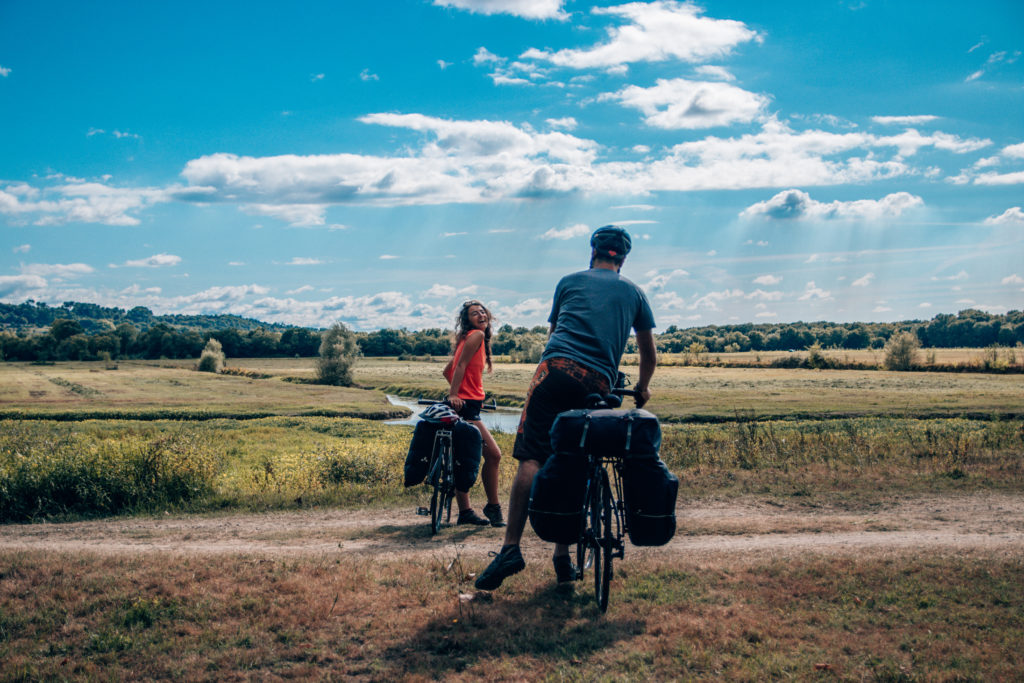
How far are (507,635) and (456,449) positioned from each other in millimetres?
3453

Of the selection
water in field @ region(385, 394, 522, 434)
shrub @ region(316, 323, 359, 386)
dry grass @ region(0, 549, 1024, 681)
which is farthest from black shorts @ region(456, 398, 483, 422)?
shrub @ region(316, 323, 359, 386)

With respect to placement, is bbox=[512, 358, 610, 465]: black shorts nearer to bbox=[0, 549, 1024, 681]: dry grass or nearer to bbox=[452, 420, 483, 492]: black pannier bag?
bbox=[0, 549, 1024, 681]: dry grass

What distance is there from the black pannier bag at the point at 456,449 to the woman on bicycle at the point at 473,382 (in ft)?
0.65

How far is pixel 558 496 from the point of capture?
16.0 ft

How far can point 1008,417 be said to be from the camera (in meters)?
32.1

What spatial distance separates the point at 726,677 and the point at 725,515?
211 inches

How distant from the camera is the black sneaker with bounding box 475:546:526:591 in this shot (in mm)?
5312

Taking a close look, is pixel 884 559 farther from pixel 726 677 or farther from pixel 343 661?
pixel 343 661

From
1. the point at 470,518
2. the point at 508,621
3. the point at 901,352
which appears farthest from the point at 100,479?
the point at 901,352

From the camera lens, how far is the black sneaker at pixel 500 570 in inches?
209

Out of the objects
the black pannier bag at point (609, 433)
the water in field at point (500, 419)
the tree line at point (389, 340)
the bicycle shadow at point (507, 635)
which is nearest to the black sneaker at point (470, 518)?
the bicycle shadow at point (507, 635)

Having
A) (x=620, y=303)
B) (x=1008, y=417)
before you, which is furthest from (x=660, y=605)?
(x=1008, y=417)

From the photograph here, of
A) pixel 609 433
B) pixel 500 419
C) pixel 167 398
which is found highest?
pixel 609 433

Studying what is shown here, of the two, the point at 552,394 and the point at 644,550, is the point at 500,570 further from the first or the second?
the point at 644,550
